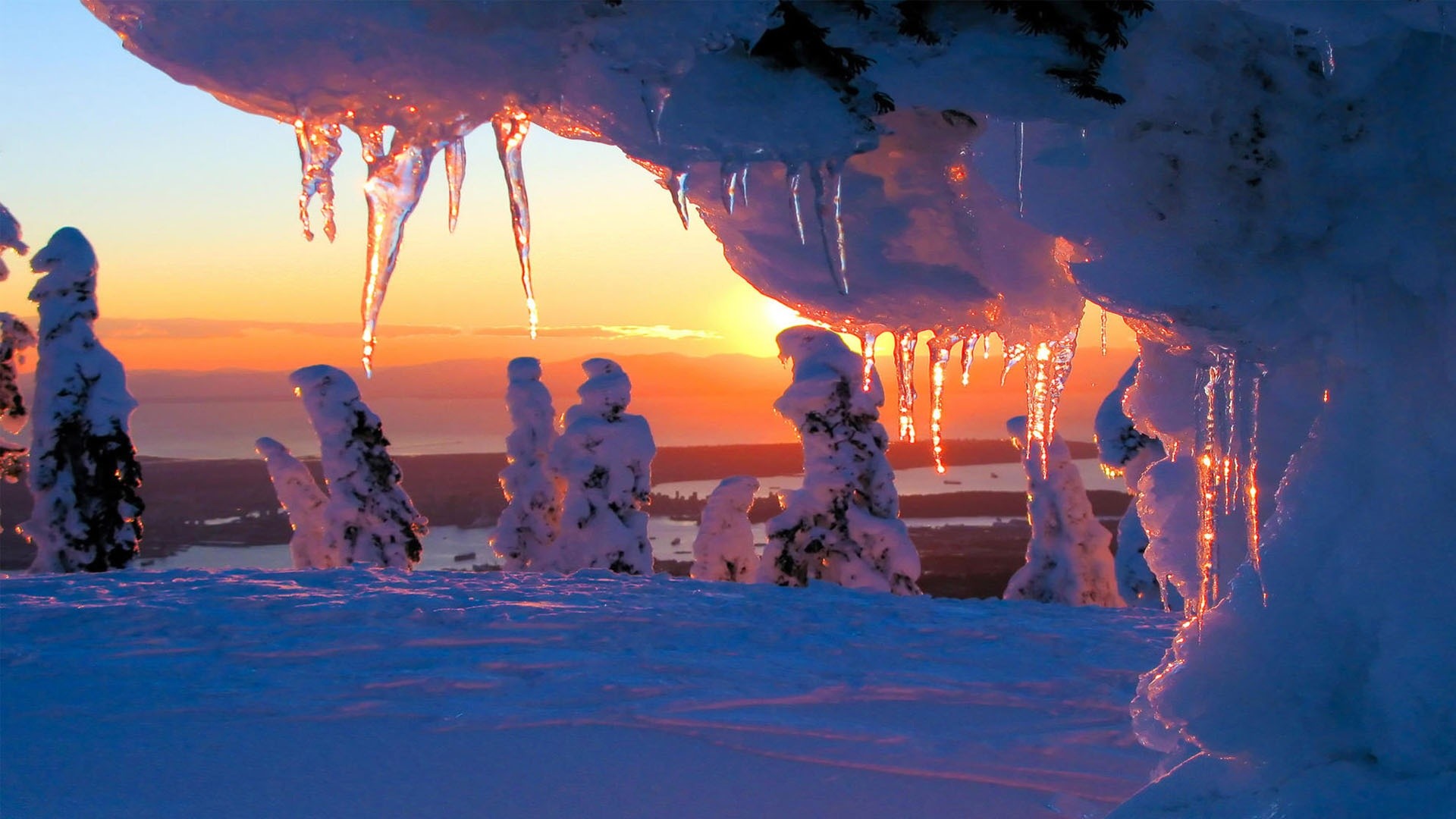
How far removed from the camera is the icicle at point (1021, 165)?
15.8ft

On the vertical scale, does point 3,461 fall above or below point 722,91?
below

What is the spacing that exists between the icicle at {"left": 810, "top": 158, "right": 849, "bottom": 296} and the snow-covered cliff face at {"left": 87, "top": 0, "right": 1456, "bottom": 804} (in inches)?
0.5

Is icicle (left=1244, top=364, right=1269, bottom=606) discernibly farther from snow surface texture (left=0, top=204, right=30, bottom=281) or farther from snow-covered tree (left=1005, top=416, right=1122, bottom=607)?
snow surface texture (left=0, top=204, right=30, bottom=281)

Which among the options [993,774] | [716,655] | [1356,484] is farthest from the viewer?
[716,655]

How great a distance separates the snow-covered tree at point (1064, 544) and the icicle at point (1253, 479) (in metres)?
16.1

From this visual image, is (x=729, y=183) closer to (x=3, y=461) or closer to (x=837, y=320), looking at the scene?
(x=837, y=320)

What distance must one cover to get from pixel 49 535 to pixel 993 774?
19226mm

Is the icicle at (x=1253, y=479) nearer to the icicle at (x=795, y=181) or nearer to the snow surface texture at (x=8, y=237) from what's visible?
the icicle at (x=795, y=181)

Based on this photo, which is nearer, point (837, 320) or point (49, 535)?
point (837, 320)

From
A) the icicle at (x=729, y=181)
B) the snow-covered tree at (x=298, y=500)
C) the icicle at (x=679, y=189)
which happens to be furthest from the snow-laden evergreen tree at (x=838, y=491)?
the icicle at (x=679, y=189)

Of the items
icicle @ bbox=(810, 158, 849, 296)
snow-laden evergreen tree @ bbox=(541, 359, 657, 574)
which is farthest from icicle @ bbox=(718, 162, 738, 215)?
snow-laden evergreen tree @ bbox=(541, 359, 657, 574)

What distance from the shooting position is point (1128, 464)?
19.0 metres

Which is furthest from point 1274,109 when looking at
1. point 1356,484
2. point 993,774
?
point 993,774

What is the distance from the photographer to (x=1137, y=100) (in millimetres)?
4559
